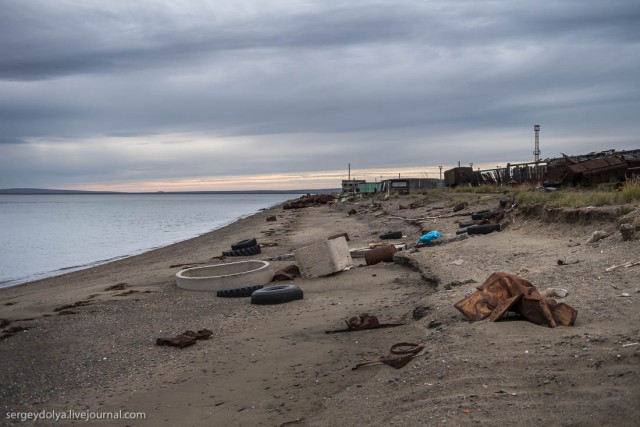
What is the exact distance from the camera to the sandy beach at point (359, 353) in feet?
13.3

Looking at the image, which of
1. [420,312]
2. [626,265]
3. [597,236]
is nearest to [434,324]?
[420,312]

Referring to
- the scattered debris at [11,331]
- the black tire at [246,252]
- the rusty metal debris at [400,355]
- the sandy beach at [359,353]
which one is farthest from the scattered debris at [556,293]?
the black tire at [246,252]

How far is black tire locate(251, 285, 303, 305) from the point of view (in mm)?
9148

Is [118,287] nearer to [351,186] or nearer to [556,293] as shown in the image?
[556,293]

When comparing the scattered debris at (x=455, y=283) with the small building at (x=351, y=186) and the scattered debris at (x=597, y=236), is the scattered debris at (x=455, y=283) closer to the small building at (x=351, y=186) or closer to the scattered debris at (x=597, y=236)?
the scattered debris at (x=597, y=236)

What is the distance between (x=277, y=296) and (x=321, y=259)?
93.8 inches

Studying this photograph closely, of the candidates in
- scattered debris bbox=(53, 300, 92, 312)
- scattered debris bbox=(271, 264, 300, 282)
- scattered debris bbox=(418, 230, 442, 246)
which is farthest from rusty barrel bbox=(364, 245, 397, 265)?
scattered debris bbox=(53, 300, 92, 312)

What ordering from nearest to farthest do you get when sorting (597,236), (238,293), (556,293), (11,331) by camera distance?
1. (556,293)
2. (11,331)
3. (597,236)
4. (238,293)

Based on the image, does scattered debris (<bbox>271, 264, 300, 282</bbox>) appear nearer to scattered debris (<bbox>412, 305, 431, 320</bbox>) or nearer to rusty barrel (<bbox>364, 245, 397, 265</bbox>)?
rusty barrel (<bbox>364, 245, 397, 265</bbox>)

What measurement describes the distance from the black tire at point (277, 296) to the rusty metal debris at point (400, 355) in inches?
142

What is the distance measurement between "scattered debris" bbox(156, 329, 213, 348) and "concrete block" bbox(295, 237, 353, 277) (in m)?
4.14

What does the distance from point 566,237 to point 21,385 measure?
894 centimetres

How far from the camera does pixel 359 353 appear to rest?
235 inches

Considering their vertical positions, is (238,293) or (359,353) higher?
(359,353)
